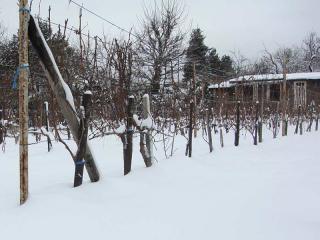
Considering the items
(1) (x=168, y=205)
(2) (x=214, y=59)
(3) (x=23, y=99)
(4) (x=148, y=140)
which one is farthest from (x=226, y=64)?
(3) (x=23, y=99)

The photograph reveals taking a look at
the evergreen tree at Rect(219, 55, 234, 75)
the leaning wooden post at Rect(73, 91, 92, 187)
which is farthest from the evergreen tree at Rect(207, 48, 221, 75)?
the leaning wooden post at Rect(73, 91, 92, 187)

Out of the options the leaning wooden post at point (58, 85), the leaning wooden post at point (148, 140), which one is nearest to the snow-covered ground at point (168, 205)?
the leaning wooden post at point (148, 140)

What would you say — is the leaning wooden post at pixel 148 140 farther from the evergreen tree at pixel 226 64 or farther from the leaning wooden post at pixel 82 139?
the evergreen tree at pixel 226 64

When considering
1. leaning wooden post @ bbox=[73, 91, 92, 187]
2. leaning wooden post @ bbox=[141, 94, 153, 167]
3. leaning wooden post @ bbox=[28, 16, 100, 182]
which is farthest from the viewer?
leaning wooden post @ bbox=[141, 94, 153, 167]

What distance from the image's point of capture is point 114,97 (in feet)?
18.8

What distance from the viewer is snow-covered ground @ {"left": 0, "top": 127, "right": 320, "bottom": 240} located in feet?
9.35

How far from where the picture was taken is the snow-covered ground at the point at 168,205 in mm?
2850

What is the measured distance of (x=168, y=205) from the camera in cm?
348

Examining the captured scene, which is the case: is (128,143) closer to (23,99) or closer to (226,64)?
(23,99)

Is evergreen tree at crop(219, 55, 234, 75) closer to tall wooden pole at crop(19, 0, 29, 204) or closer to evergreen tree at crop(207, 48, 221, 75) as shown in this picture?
evergreen tree at crop(207, 48, 221, 75)

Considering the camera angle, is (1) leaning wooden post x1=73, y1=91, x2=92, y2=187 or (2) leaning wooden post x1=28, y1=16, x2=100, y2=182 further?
(1) leaning wooden post x1=73, y1=91, x2=92, y2=187

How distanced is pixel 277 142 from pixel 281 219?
7635 millimetres

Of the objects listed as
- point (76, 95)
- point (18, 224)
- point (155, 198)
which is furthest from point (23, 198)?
point (76, 95)

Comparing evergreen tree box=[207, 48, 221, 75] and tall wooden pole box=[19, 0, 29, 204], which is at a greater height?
evergreen tree box=[207, 48, 221, 75]
